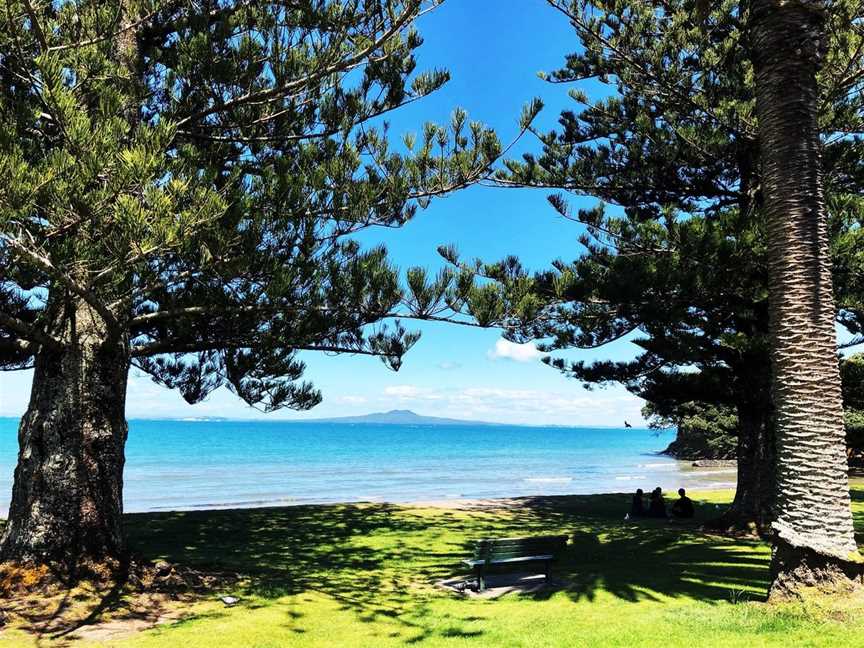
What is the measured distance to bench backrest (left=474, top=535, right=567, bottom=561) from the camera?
22.4 feet

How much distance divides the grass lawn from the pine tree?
6.51 feet

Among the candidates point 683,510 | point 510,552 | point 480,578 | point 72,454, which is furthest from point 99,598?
point 683,510

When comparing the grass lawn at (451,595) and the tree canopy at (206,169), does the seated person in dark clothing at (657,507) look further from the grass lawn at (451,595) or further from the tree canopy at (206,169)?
the tree canopy at (206,169)

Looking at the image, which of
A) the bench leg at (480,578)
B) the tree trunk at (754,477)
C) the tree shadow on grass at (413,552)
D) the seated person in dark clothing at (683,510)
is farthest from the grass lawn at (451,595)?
the seated person in dark clothing at (683,510)

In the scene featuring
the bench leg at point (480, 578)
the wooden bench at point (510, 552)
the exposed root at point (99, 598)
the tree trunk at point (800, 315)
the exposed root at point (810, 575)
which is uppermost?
the tree trunk at point (800, 315)

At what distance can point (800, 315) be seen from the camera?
5.35 m

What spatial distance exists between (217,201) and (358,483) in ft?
88.1

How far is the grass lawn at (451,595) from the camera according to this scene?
4879mm

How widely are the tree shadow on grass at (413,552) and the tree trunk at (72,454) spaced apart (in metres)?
1.24

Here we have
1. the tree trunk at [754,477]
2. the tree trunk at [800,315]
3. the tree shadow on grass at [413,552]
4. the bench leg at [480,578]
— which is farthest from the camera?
the tree trunk at [754,477]

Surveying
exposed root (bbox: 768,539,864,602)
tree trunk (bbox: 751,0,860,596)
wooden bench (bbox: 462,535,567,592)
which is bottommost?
wooden bench (bbox: 462,535,567,592)

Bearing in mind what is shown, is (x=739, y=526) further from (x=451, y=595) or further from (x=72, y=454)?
(x=72, y=454)

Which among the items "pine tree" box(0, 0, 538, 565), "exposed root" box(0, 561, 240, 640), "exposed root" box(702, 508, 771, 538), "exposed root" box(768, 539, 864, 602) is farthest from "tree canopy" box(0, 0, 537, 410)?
"exposed root" box(702, 508, 771, 538)

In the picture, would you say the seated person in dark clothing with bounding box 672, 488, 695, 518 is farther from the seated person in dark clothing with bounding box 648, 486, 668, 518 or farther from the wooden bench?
the wooden bench
